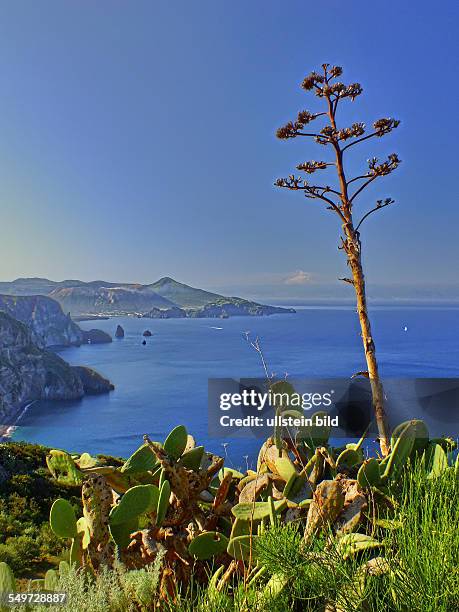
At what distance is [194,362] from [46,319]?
2638 centimetres

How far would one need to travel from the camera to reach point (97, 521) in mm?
2004

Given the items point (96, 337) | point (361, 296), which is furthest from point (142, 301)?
point (361, 296)

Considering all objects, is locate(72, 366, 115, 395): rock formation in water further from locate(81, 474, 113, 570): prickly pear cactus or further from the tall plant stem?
locate(81, 474, 113, 570): prickly pear cactus

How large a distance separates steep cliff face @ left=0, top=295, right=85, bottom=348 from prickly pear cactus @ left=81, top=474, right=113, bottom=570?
72.1m

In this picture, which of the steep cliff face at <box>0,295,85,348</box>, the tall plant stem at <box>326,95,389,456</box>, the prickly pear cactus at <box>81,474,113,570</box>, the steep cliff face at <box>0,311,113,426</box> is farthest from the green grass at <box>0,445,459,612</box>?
the steep cliff face at <box>0,295,85,348</box>

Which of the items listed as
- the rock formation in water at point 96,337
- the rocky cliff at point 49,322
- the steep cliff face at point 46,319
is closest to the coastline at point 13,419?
the steep cliff face at point 46,319

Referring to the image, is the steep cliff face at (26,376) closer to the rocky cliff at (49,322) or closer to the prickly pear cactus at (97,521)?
the rocky cliff at (49,322)

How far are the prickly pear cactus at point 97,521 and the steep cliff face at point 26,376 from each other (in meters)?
52.5

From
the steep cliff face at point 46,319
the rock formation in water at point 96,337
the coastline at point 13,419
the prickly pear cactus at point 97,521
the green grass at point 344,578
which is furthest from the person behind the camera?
the rock formation in water at point 96,337

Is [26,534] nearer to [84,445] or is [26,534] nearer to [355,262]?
[355,262]

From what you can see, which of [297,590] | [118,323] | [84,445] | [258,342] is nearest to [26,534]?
[258,342]

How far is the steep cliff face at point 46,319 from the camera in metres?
71.4

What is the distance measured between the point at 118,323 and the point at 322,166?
7403cm

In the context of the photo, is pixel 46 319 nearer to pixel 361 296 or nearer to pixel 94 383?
pixel 94 383
